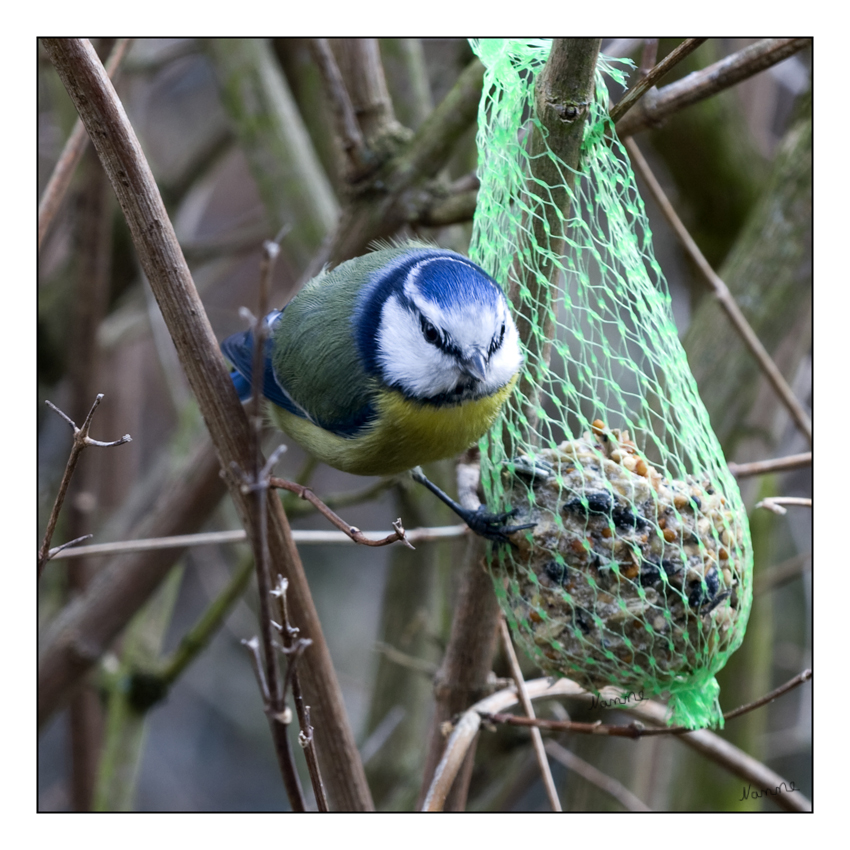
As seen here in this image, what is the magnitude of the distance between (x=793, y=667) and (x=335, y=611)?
5.78ft

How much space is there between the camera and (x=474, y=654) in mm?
1206

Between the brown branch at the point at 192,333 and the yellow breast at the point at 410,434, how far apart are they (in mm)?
250

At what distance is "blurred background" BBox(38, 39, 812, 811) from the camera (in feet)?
5.38

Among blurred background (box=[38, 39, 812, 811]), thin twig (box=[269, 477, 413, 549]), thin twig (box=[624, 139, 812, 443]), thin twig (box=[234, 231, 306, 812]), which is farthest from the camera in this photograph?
blurred background (box=[38, 39, 812, 811])

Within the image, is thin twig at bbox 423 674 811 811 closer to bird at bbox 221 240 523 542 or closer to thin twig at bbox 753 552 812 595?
bird at bbox 221 240 523 542

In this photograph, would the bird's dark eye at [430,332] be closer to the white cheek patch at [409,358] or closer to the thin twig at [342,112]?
the white cheek patch at [409,358]

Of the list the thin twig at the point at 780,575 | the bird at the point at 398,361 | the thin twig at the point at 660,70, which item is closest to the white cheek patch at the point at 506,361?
the bird at the point at 398,361

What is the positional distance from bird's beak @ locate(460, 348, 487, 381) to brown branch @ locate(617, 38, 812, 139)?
381 mm

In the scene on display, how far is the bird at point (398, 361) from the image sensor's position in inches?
44.2

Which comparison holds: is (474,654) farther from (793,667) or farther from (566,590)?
(793,667)

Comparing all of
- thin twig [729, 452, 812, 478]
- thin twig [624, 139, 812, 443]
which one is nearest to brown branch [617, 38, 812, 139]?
thin twig [624, 139, 812, 443]

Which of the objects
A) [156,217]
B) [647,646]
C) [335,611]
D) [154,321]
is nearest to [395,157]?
[156,217]

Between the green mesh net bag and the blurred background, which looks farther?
the blurred background

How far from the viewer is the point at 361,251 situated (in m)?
1.60
